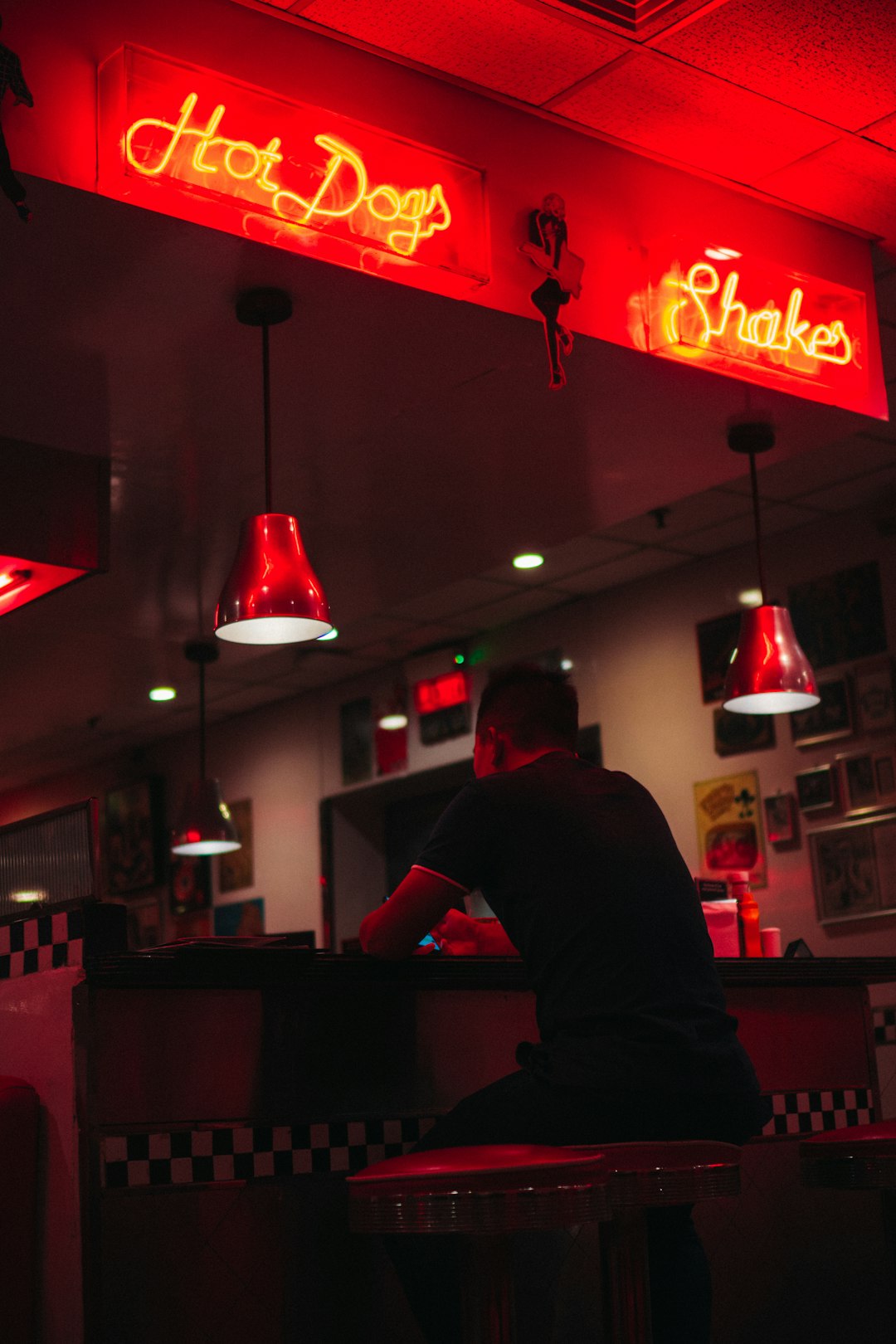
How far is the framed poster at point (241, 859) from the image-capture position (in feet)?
31.3

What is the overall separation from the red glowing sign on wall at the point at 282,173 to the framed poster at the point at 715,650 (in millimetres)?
3645

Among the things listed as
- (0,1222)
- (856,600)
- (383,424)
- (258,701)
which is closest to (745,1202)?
(0,1222)

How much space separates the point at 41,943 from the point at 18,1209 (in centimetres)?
49

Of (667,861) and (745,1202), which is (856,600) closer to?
(745,1202)

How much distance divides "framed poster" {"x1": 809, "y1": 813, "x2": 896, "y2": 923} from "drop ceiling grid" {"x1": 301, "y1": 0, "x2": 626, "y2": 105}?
3.59 meters

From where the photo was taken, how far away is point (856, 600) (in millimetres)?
6566

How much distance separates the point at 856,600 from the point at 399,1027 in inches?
159

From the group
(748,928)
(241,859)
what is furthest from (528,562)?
(241,859)

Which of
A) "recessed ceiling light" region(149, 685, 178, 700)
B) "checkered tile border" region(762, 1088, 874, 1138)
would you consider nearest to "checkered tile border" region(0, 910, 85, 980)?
"checkered tile border" region(762, 1088, 874, 1138)

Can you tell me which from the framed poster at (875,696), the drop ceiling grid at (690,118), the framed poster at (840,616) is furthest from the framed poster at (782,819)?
the drop ceiling grid at (690,118)

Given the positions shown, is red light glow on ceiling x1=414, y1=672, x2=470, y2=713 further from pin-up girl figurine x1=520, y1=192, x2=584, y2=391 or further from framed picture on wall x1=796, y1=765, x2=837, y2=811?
pin-up girl figurine x1=520, y1=192, x2=584, y2=391

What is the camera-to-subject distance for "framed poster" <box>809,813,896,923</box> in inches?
246

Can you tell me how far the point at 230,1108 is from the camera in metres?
2.90

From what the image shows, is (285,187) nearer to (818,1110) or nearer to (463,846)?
(463,846)
